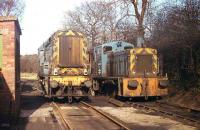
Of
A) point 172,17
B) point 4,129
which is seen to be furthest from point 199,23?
point 4,129

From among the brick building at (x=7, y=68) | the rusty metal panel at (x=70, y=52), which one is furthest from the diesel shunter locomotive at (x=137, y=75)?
the brick building at (x=7, y=68)

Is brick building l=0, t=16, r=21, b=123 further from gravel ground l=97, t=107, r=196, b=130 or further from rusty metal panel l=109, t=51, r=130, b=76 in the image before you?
rusty metal panel l=109, t=51, r=130, b=76

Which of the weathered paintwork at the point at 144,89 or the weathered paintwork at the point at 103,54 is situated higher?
the weathered paintwork at the point at 103,54

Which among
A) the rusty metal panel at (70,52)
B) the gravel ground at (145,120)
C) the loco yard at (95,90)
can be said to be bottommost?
the gravel ground at (145,120)

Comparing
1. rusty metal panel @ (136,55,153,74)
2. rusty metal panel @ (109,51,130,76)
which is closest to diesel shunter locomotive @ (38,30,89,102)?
rusty metal panel @ (109,51,130,76)

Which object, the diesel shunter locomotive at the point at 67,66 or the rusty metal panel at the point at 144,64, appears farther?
the rusty metal panel at the point at 144,64

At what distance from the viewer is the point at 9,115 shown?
51.1ft

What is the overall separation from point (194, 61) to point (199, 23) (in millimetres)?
2620

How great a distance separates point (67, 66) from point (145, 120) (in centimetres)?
876

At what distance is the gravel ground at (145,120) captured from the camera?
13.3 m

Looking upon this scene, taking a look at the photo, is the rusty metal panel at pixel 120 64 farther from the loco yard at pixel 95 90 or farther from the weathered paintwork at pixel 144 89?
the weathered paintwork at pixel 144 89

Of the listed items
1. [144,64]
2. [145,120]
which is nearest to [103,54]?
[144,64]

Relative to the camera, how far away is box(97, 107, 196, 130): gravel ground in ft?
43.5

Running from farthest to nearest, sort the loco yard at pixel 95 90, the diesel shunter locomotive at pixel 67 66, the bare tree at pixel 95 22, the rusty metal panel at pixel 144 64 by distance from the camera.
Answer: the bare tree at pixel 95 22
the rusty metal panel at pixel 144 64
the diesel shunter locomotive at pixel 67 66
the loco yard at pixel 95 90
